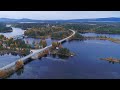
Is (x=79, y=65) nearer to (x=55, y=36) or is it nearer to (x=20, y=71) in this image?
(x=55, y=36)

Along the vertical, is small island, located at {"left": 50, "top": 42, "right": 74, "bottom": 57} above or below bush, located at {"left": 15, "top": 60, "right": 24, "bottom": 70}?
above

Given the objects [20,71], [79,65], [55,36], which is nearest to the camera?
[20,71]

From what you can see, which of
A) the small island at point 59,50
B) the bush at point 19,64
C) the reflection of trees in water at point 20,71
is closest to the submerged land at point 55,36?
the small island at point 59,50

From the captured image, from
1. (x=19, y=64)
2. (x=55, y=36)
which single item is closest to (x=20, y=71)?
(x=19, y=64)

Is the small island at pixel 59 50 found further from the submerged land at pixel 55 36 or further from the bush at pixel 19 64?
the bush at pixel 19 64

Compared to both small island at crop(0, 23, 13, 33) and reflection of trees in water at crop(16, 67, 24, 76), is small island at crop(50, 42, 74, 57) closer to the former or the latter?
reflection of trees in water at crop(16, 67, 24, 76)

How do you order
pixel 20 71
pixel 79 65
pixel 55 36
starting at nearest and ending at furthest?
1. pixel 20 71
2. pixel 79 65
3. pixel 55 36

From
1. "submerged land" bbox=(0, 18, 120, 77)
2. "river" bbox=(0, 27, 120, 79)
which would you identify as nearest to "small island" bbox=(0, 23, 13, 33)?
"submerged land" bbox=(0, 18, 120, 77)
